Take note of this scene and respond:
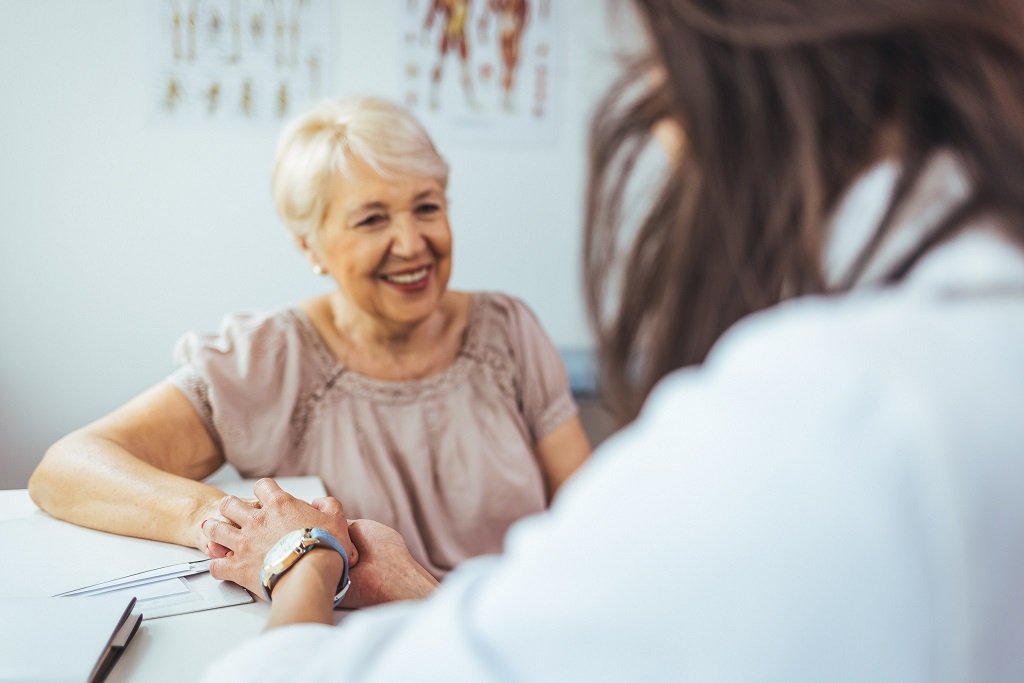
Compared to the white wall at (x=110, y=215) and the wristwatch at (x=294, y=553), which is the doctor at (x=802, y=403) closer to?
the wristwatch at (x=294, y=553)

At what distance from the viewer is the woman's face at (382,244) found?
1.92 m

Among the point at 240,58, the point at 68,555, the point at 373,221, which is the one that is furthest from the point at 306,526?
the point at 240,58

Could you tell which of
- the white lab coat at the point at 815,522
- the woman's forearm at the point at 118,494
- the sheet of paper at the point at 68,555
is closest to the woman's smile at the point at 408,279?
the woman's forearm at the point at 118,494

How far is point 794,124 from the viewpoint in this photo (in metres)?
0.58

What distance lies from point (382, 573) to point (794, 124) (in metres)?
0.84

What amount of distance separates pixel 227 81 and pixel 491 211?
1086 mm

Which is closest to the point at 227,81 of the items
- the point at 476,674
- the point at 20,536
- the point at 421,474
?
the point at 421,474

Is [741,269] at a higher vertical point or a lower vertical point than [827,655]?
higher

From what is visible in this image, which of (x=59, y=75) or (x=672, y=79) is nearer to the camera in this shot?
(x=672, y=79)

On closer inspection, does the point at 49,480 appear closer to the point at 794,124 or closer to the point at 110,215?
the point at 794,124

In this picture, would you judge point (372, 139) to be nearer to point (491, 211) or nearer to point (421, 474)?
point (421, 474)

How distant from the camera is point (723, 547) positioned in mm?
454

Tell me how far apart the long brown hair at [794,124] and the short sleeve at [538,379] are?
4.52 ft

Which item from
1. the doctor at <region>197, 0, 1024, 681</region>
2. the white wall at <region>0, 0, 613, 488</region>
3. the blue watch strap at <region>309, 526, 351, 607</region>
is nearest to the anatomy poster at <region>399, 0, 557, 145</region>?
the white wall at <region>0, 0, 613, 488</region>
